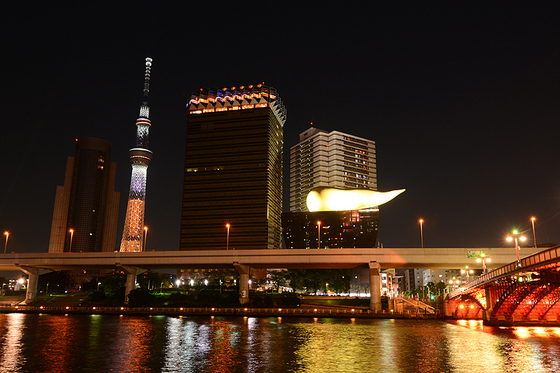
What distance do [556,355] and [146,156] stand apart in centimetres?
15846

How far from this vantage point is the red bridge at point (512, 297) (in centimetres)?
4483

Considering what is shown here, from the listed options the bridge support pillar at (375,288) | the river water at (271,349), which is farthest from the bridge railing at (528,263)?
the bridge support pillar at (375,288)

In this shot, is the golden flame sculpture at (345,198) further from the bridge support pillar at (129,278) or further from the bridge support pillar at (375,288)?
the bridge support pillar at (129,278)

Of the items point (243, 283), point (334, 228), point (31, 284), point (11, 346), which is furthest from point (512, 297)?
point (334, 228)

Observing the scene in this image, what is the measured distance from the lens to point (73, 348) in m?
35.0

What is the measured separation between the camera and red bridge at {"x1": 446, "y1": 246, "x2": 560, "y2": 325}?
44825 mm

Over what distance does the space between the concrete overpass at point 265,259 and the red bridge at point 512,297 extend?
7.23 metres

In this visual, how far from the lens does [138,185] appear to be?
551 ft

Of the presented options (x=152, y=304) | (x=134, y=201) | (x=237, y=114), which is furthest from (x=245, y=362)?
(x=237, y=114)

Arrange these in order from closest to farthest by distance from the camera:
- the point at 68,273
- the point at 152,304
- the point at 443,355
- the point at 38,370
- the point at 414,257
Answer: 1. the point at 38,370
2. the point at 443,355
3. the point at 414,257
4. the point at 152,304
5. the point at 68,273

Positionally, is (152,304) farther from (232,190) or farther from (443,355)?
(232,190)

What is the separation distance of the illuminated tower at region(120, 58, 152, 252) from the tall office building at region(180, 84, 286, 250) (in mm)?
17320

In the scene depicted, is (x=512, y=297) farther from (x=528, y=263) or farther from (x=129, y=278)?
(x=129, y=278)

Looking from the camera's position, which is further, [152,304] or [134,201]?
[134,201]
